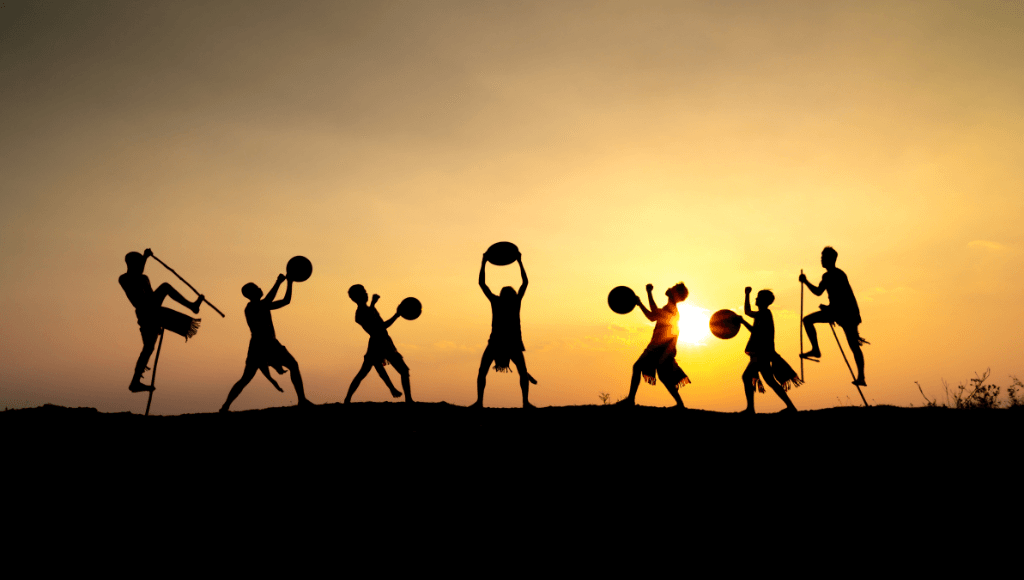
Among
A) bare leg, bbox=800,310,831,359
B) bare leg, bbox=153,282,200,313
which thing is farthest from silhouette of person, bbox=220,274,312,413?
bare leg, bbox=800,310,831,359

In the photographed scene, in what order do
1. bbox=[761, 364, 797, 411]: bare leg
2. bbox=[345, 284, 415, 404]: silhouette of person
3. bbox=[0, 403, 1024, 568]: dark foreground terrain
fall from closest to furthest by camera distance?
bbox=[0, 403, 1024, 568]: dark foreground terrain
bbox=[761, 364, 797, 411]: bare leg
bbox=[345, 284, 415, 404]: silhouette of person

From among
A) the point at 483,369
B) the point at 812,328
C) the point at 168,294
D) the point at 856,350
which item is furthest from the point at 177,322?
the point at 856,350

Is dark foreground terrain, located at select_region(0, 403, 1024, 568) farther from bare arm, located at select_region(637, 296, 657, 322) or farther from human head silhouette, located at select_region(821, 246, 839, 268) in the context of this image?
human head silhouette, located at select_region(821, 246, 839, 268)

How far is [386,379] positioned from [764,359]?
6.36m

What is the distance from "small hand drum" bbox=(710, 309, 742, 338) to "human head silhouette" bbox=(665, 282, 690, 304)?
78 centimetres

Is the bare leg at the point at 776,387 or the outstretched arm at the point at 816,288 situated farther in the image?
the outstretched arm at the point at 816,288

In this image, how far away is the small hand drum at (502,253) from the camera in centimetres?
1068

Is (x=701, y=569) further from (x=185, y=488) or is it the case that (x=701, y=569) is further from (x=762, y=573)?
(x=185, y=488)

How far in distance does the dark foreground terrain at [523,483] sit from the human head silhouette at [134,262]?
2.54 meters

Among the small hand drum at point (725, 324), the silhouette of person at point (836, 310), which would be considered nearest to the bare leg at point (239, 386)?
the small hand drum at point (725, 324)

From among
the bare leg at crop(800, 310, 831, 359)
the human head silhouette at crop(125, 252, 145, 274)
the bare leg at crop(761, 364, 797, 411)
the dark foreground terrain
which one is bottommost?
the dark foreground terrain

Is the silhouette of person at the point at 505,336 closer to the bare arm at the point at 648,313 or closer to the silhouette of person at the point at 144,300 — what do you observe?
the bare arm at the point at 648,313

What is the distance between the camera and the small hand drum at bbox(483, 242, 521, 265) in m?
10.7

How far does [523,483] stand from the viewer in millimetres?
7027
